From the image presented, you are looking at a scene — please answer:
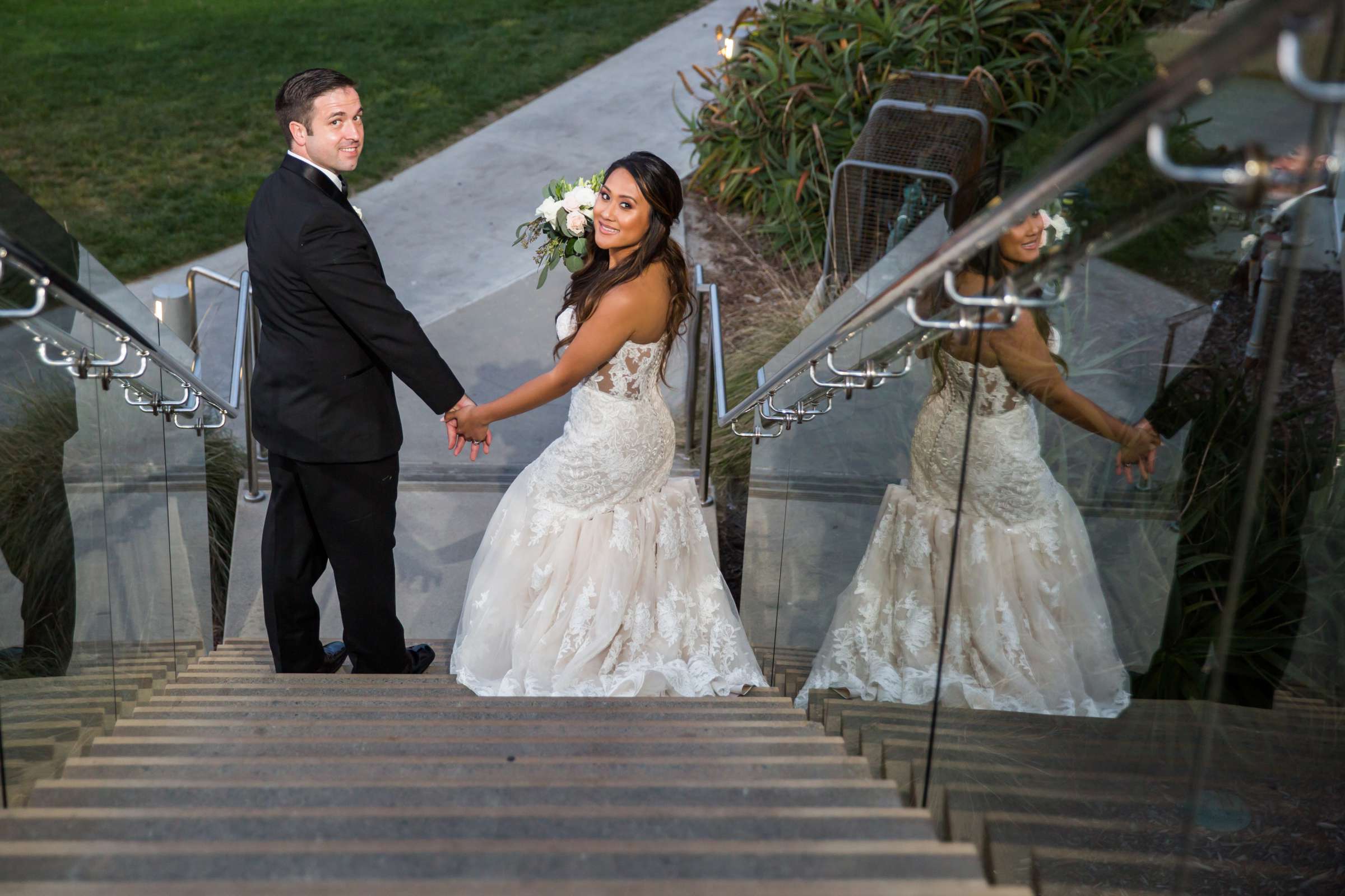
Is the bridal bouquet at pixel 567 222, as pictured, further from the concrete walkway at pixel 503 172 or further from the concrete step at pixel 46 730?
the concrete walkway at pixel 503 172

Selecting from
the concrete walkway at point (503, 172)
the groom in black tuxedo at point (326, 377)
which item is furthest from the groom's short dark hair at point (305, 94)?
the concrete walkway at point (503, 172)

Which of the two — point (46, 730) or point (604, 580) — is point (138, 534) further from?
point (604, 580)

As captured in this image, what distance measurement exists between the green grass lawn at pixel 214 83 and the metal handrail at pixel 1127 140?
7.07 m

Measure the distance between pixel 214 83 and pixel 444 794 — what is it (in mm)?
10046

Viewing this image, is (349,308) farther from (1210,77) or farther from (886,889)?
(1210,77)

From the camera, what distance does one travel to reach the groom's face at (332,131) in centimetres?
341

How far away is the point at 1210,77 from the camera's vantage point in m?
1.41

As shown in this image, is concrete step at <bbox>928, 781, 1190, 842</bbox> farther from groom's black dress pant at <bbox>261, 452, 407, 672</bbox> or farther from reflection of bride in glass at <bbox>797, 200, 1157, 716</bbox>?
groom's black dress pant at <bbox>261, 452, 407, 672</bbox>

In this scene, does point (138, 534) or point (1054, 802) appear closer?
point (1054, 802)

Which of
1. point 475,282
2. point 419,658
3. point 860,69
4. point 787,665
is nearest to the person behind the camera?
point 787,665

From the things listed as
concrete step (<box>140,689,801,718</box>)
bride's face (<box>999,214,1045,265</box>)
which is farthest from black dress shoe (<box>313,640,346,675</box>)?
bride's face (<box>999,214,1045,265</box>)

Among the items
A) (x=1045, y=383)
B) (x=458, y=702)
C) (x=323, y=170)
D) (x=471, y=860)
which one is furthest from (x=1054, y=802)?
(x=323, y=170)

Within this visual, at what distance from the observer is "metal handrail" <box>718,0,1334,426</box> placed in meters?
1.35

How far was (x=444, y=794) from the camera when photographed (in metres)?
2.20
